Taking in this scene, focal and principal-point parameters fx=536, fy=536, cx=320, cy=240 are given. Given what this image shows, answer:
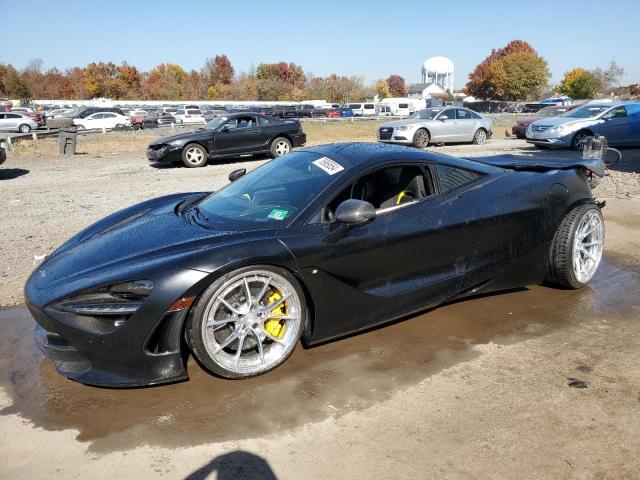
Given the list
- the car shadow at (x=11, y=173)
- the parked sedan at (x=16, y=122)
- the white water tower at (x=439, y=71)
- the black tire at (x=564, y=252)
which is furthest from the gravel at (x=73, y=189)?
the white water tower at (x=439, y=71)

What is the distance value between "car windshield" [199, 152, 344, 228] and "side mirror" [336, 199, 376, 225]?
289 millimetres

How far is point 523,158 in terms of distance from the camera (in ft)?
17.2

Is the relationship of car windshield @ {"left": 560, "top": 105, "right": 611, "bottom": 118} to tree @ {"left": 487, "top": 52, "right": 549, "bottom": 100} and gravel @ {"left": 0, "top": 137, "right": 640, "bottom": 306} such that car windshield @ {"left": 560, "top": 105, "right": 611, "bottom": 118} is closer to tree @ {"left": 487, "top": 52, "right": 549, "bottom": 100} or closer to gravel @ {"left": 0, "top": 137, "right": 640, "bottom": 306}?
gravel @ {"left": 0, "top": 137, "right": 640, "bottom": 306}

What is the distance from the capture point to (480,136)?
19.3 meters

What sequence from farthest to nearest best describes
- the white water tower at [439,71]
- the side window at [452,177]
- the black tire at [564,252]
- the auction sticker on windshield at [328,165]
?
1. the white water tower at [439,71]
2. the black tire at [564,252]
3. the side window at [452,177]
4. the auction sticker on windshield at [328,165]

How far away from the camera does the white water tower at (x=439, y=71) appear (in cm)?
11806

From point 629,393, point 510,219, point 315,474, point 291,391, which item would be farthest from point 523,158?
point 315,474

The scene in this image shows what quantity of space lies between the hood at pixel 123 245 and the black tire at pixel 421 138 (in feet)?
47.5

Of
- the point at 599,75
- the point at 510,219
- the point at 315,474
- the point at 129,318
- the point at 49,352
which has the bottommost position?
the point at 315,474

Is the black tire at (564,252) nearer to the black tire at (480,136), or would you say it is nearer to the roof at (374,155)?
the roof at (374,155)

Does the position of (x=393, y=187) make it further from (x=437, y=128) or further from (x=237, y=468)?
(x=437, y=128)

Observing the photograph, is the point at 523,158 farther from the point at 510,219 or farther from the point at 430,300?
the point at 430,300

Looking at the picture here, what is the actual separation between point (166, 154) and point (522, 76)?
7914 centimetres

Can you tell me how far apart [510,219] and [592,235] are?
112 centimetres
